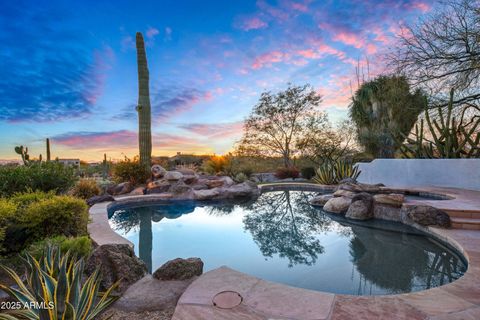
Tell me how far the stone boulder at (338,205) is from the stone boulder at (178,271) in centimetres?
478

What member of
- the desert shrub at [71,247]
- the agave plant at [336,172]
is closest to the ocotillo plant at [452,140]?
the agave plant at [336,172]

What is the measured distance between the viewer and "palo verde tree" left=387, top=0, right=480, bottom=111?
7645mm

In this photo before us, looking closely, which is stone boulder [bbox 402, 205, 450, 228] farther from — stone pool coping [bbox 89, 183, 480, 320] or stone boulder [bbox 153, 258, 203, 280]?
stone boulder [bbox 153, 258, 203, 280]

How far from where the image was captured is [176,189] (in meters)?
9.09

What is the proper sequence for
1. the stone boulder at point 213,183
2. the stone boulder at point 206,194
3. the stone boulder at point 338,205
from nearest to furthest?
the stone boulder at point 338,205 → the stone boulder at point 206,194 → the stone boulder at point 213,183

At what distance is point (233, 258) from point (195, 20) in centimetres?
779

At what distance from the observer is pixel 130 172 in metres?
10.6

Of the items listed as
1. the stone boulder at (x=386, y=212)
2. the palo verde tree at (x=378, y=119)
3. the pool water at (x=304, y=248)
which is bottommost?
the pool water at (x=304, y=248)

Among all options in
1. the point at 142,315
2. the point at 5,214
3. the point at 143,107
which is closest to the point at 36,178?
the point at 5,214

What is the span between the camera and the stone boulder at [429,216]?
434cm

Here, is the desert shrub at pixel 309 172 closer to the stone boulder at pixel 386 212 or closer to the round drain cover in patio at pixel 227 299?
the stone boulder at pixel 386 212

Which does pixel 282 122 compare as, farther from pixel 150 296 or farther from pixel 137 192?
pixel 150 296

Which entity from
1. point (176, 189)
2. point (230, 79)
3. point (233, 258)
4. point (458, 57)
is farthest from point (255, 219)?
point (458, 57)

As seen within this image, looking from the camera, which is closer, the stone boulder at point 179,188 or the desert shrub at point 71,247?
the desert shrub at point 71,247
